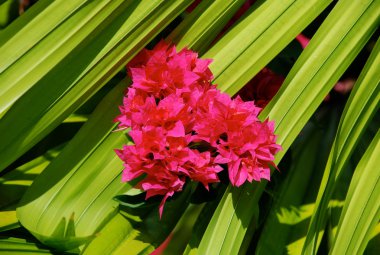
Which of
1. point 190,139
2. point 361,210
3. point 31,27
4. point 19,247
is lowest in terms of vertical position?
point 361,210

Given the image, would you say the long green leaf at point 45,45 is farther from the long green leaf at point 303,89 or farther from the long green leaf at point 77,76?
the long green leaf at point 303,89

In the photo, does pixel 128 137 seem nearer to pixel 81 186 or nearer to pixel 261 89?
pixel 81 186

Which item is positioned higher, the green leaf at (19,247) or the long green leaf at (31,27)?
the long green leaf at (31,27)

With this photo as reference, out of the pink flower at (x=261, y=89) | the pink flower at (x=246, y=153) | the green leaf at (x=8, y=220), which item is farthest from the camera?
the pink flower at (x=261, y=89)

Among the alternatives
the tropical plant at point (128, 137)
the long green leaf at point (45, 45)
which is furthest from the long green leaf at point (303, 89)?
the long green leaf at point (45, 45)

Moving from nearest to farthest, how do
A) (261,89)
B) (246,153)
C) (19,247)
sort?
(246,153) → (19,247) → (261,89)

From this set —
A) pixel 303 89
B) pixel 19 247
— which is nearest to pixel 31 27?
pixel 19 247
